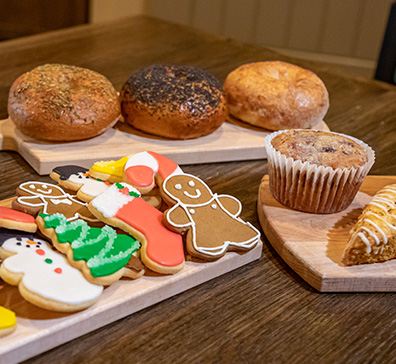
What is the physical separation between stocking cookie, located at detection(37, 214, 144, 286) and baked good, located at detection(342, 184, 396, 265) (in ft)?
1.34

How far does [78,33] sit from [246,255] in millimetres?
1632

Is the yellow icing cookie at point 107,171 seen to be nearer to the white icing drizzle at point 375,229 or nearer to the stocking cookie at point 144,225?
the stocking cookie at point 144,225

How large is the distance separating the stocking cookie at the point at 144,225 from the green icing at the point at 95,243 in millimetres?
19

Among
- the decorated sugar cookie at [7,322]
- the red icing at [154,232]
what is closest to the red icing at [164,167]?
the red icing at [154,232]

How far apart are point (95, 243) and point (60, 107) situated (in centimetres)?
58

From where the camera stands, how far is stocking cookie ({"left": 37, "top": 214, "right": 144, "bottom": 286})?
842 mm

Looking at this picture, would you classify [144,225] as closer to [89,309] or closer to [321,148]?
[89,309]

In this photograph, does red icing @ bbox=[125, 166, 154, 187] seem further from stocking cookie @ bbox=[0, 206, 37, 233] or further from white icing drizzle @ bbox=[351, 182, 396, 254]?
white icing drizzle @ bbox=[351, 182, 396, 254]

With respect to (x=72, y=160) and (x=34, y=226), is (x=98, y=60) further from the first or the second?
(x=34, y=226)

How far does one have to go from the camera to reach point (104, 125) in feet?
4.69

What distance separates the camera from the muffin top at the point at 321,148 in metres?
1.17

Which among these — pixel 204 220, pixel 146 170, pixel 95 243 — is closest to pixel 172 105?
pixel 146 170

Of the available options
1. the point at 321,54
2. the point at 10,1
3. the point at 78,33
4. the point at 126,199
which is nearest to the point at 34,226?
the point at 126,199

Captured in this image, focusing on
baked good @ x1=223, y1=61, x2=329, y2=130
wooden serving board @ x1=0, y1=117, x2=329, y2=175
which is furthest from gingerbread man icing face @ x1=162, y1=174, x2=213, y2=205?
baked good @ x1=223, y1=61, x2=329, y2=130
